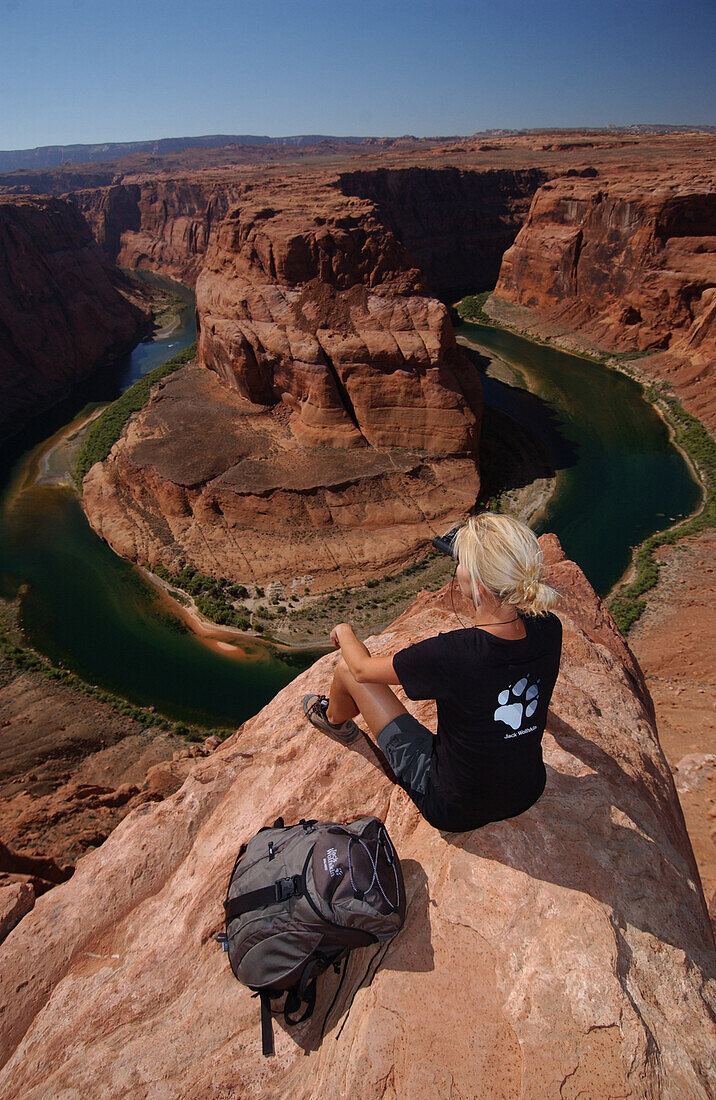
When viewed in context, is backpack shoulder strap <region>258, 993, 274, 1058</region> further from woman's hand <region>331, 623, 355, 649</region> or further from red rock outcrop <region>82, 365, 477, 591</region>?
red rock outcrop <region>82, 365, 477, 591</region>

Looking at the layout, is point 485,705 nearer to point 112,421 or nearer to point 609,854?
point 609,854

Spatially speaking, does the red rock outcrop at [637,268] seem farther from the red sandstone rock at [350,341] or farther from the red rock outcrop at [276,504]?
the red rock outcrop at [276,504]

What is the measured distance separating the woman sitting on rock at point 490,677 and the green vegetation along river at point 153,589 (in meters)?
17.3

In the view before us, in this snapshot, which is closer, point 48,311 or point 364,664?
point 364,664

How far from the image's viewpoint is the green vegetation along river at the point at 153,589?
2181 cm

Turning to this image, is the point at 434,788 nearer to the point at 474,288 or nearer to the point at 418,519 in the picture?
the point at 418,519

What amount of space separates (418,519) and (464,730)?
2272cm

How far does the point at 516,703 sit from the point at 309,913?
1896 millimetres

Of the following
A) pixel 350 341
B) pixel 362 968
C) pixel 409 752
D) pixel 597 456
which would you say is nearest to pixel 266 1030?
pixel 362 968

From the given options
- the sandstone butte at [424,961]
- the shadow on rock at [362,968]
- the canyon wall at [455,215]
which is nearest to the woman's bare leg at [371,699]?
the sandstone butte at [424,961]

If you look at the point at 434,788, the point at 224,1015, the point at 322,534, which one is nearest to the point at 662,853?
the point at 434,788

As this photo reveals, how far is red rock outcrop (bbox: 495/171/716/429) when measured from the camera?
133 feet

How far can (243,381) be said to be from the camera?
105 ft

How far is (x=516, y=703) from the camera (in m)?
3.88
